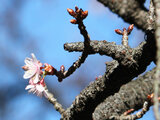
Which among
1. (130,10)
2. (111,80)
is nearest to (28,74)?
(111,80)

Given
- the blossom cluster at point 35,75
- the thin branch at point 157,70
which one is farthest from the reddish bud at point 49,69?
the thin branch at point 157,70

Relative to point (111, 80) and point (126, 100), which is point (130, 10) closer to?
point (111, 80)

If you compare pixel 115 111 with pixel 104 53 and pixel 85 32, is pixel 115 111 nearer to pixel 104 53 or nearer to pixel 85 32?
pixel 104 53

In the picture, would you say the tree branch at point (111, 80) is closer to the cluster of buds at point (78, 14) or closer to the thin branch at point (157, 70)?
the cluster of buds at point (78, 14)

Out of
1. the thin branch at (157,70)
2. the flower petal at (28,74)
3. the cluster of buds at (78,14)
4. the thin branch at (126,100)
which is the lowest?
the thin branch at (157,70)

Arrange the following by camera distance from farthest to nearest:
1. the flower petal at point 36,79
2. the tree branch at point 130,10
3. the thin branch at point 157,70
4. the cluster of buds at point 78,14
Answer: the flower petal at point 36,79 < the tree branch at point 130,10 < the cluster of buds at point 78,14 < the thin branch at point 157,70

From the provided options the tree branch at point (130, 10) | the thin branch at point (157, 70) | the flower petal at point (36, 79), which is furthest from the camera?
the flower petal at point (36, 79)

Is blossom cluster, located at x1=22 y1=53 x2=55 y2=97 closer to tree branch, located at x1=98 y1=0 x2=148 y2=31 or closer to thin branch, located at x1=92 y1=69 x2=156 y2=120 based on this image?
thin branch, located at x1=92 y1=69 x2=156 y2=120

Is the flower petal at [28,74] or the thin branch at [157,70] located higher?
the flower petal at [28,74]

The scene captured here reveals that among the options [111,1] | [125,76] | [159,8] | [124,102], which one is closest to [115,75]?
[125,76]

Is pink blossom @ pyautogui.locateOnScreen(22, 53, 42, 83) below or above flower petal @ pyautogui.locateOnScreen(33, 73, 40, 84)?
above

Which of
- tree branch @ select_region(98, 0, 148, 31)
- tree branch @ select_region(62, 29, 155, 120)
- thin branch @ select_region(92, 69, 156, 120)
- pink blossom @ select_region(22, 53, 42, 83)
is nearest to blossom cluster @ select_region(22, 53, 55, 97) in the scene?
pink blossom @ select_region(22, 53, 42, 83)
